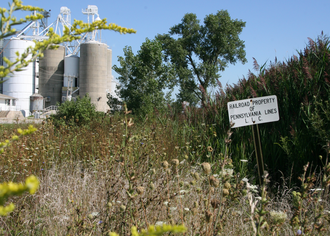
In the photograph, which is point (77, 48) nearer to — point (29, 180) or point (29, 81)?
point (29, 81)

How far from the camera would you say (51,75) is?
1638 inches

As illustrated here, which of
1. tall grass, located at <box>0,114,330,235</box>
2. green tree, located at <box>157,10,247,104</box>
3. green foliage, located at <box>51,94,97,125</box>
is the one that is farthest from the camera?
green tree, located at <box>157,10,247,104</box>

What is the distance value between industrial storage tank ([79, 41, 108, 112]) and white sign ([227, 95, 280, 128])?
119ft

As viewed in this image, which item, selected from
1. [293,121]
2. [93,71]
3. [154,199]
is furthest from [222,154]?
[93,71]

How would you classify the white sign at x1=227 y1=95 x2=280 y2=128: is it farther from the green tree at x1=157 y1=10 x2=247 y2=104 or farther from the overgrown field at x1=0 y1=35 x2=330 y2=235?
the green tree at x1=157 y1=10 x2=247 y2=104

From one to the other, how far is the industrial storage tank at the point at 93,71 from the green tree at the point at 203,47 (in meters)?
13.1

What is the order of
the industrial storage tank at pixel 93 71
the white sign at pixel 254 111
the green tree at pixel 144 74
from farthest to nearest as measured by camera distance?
the industrial storage tank at pixel 93 71 < the green tree at pixel 144 74 < the white sign at pixel 254 111

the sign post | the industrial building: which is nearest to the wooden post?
the sign post

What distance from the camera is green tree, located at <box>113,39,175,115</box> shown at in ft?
57.2

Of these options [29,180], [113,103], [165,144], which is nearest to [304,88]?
[165,144]

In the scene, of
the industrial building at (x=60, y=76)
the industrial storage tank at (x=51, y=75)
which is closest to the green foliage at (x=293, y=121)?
the industrial building at (x=60, y=76)

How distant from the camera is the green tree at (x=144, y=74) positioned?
57.2 ft

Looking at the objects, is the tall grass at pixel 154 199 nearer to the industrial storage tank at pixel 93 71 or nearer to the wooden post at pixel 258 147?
the wooden post at pixel 258 147

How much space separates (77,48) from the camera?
43.8 metres
